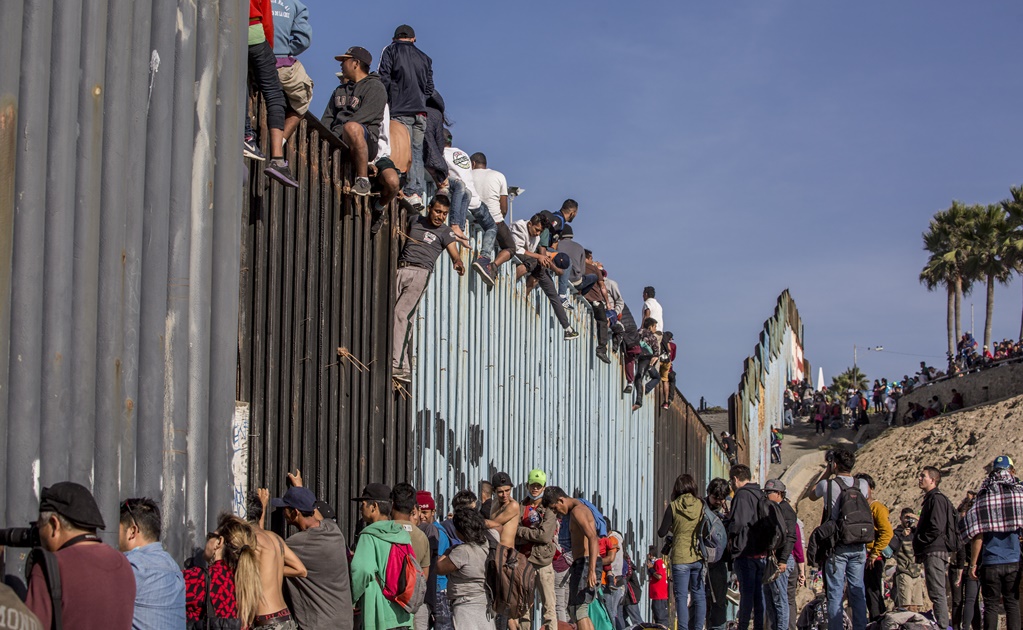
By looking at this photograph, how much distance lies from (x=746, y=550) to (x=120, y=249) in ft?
24.9

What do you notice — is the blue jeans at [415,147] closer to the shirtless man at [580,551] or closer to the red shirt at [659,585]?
→ the shirtless man at [580,551]

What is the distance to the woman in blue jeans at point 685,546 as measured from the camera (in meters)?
13.1

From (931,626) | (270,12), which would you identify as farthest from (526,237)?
(270,12)

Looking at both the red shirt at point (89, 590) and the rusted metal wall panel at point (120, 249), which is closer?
the red shirt at point (89, 590)

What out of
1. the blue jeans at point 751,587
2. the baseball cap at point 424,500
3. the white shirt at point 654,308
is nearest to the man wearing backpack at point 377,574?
the baseball cap at point 424,500

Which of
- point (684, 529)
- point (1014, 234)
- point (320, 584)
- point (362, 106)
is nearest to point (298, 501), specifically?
point (320, 584)

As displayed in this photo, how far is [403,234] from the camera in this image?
41.2ft

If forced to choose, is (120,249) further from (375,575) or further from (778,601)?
(778,601)

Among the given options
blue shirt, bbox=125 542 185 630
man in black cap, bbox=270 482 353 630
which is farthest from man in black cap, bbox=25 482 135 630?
man in black cap, bbox=270 482 353 630

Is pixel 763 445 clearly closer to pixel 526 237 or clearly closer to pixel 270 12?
pixel 526 237

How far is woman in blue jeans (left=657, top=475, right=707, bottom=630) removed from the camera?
13086 mm

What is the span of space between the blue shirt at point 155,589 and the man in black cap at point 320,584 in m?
1.98

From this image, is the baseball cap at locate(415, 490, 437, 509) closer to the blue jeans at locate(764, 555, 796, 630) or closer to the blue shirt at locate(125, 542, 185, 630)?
the blue jeans at locate(764, 555, 796, 630)

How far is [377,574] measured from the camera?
9.02 m
